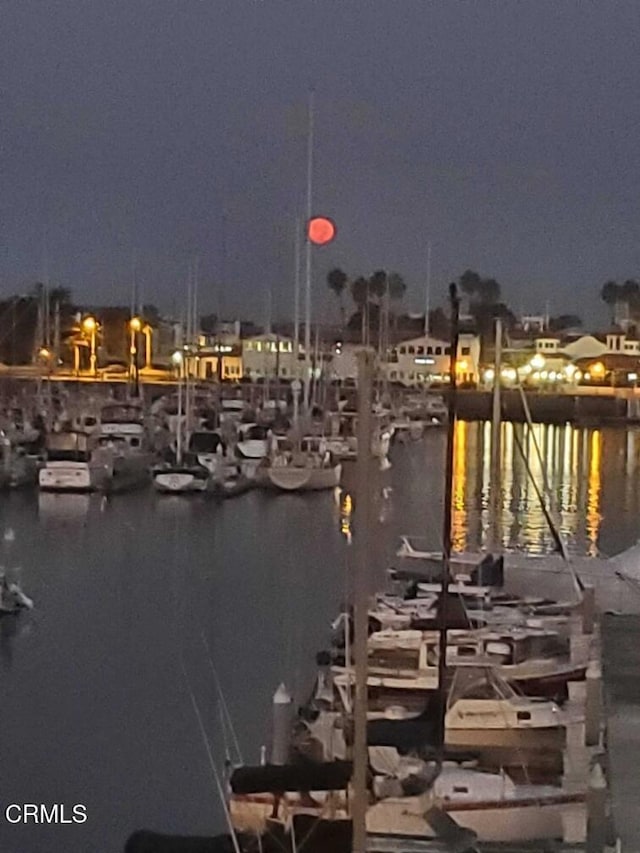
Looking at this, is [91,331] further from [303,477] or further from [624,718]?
[624,718]

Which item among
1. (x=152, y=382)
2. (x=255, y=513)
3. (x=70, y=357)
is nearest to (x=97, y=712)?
(x=255, y=513)

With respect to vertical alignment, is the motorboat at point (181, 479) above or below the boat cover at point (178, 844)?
above

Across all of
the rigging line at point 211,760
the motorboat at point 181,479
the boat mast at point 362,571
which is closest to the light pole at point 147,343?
the motorboat at point 181,479

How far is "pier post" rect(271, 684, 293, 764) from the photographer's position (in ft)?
9.20

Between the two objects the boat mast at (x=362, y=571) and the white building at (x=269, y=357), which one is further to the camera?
the white building at (x=269, y=357)

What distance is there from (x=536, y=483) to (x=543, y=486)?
176 centimetres

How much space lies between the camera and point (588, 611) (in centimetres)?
372

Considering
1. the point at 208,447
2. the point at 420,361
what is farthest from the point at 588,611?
the point at 208,447

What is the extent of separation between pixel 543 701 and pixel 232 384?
5.91m

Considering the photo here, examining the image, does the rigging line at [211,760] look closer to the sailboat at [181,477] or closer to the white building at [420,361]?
the white building at [420,361]

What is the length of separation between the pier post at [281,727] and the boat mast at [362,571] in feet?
3.94

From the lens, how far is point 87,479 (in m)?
8.21

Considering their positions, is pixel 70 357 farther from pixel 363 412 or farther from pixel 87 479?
pixel 363 412

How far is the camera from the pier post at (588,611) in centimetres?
361
